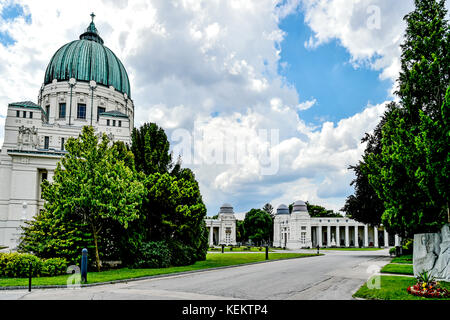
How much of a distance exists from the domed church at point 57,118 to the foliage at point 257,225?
35.6 meters

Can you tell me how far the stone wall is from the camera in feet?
51.3

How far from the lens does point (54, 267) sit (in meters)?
18.5

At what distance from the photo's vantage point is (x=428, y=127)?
15.2 meters

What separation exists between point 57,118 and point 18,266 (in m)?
51.1

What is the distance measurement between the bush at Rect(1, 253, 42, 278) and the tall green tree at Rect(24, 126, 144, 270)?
3.56 m

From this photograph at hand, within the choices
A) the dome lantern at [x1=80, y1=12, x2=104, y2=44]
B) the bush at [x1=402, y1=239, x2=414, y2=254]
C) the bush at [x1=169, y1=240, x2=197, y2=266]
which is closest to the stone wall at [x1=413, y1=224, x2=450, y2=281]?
the bush at [x1=169, y1=240, x2=197, y2=266]

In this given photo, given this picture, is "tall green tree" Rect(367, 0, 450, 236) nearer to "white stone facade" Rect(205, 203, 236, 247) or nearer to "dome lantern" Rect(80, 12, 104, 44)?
"white stone facade" Rect(205, 203, 236, 247)

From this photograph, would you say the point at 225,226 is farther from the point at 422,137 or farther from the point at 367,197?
the point at 422,137

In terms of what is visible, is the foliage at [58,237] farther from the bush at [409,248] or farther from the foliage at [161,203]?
the bush at [409,248]

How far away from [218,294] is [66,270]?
10833 millimetres

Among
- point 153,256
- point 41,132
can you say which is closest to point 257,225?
point 41,132

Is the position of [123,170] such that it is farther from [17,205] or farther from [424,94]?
[17,205]
